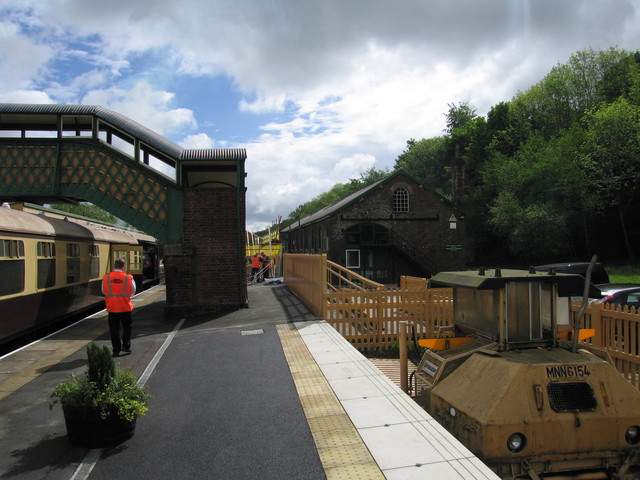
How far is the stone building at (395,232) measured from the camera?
31.8 m

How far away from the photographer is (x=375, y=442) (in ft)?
14.8

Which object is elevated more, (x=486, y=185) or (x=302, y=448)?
(x=486, y=185)

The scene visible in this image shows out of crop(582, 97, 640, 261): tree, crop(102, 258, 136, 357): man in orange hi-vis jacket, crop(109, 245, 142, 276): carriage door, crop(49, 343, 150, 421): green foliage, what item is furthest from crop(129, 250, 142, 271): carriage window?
crop(582, 97, 640, 261): tree

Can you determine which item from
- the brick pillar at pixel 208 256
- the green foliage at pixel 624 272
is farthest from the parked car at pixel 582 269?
the green foliage at pixel 624 272

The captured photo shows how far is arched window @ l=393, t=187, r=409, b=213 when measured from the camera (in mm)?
32784

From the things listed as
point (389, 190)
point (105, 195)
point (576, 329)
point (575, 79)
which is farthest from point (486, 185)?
point (576, 329)

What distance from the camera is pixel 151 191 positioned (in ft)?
44.6

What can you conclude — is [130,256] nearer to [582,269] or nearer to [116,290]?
[116,290]

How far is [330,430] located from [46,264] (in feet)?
28.5

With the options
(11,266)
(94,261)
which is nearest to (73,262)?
(94,261)

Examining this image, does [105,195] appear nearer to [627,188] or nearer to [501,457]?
[501,457]

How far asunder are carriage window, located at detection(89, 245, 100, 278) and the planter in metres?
10.4

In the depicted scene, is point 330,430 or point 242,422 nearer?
point 330,430

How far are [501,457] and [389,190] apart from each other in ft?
94.3
